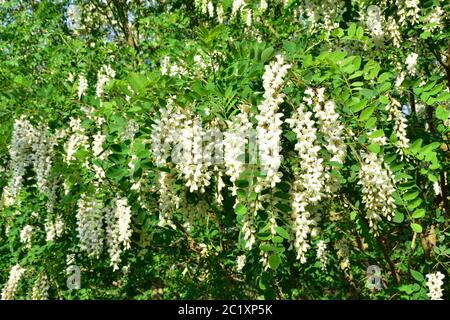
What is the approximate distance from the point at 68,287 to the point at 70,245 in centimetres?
72

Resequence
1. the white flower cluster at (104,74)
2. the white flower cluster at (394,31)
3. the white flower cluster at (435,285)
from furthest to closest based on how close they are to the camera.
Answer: the white flower cluster at (104,74), the white flower cluster at (394,31), the white flower cluster at (435,285)

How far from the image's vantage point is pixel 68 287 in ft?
18.7

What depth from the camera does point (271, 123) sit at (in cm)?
295

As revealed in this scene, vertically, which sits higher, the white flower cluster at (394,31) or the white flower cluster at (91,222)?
the white flower cluster at (394,31)

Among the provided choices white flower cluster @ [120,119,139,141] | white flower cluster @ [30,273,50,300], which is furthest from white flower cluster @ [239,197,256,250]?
white flower cluster @ [30,273,50,300]

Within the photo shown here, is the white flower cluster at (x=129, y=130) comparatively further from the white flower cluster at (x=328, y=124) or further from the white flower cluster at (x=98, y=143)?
A: the white flower cluster at (x=328, y=124)

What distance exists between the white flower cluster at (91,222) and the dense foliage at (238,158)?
0.5 inches

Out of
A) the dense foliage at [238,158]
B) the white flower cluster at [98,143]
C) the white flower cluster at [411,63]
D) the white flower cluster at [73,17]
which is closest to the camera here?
the dense foliage at [238,158]

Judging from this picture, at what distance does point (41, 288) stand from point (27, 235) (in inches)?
25.0

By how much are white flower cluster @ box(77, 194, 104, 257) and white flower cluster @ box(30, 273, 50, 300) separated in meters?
1.85

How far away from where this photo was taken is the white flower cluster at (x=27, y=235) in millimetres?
5891

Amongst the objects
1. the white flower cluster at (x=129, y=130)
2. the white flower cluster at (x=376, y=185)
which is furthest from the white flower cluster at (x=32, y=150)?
the white flower cluster at (x=376, y=185)

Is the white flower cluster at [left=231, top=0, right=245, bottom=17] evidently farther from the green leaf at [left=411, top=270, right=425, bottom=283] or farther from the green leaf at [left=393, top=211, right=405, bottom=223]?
the green leaf at [left=393, top=211, right=405, bottom=223]

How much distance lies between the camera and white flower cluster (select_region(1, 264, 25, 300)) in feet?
19.8
